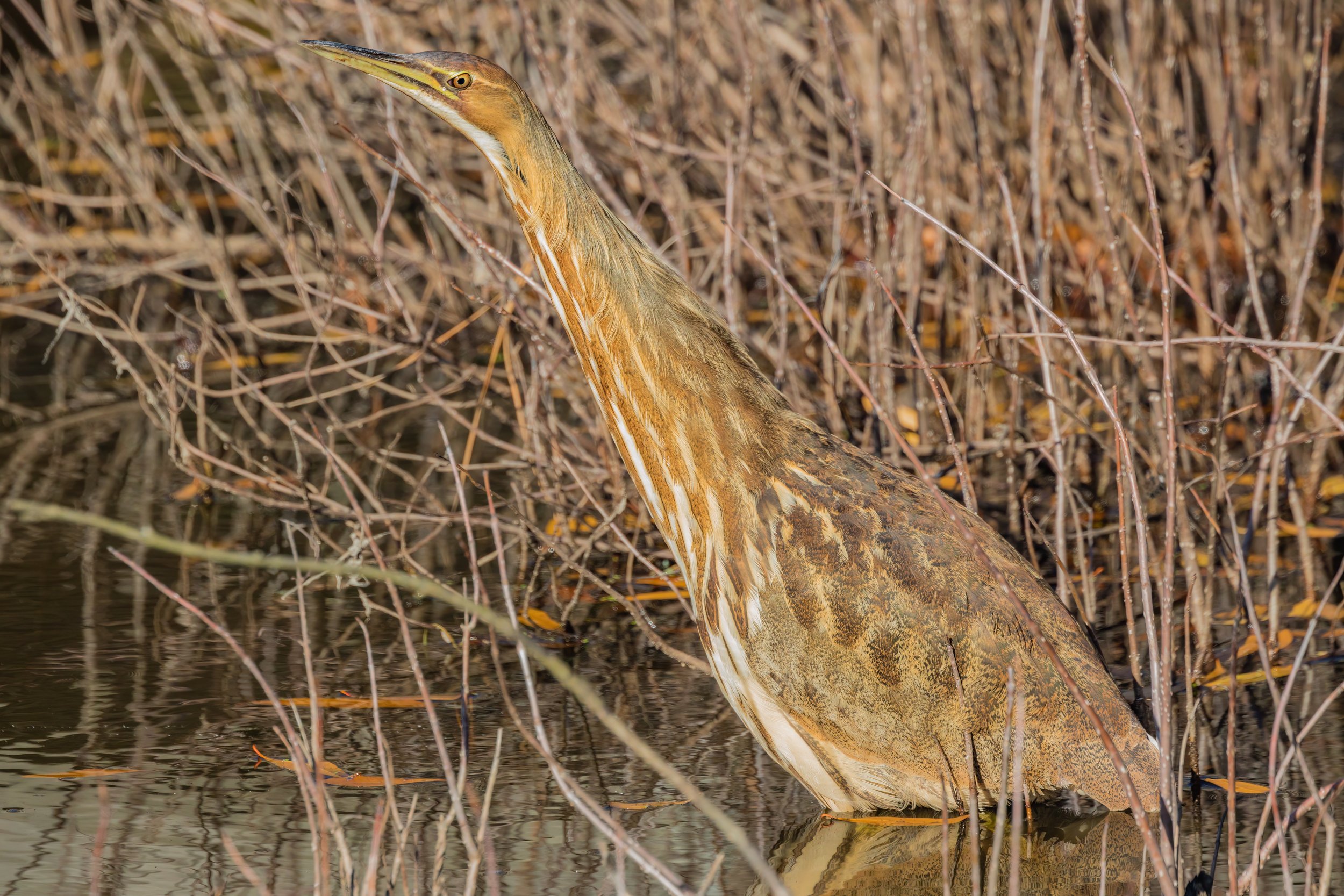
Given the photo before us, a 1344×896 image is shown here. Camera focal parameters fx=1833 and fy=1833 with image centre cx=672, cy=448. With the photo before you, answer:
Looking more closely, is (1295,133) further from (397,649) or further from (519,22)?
(397,649)

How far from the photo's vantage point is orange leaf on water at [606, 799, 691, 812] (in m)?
2.46

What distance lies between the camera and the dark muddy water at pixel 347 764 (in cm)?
228

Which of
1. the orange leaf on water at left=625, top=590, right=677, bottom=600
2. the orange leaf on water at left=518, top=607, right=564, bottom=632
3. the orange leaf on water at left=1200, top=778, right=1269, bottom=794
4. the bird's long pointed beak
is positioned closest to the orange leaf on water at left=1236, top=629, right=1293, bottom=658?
the orange leaf on water at left=1200, top=778, right=1269, bottom=794

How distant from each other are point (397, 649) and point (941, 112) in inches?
62.0

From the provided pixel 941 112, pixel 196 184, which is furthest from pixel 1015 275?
pixel 196 184

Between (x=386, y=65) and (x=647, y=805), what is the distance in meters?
1.03

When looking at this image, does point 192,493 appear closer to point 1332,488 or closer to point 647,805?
point 647,805

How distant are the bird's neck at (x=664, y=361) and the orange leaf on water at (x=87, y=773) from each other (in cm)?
87

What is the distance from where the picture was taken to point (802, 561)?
2.30 m

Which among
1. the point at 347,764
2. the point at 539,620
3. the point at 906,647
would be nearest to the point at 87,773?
the point at 347,764

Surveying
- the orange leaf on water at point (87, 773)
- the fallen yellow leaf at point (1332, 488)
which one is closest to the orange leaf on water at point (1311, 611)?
the fallen yellow leaf at point (1332, 488)

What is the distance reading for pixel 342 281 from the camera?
12.4 ft

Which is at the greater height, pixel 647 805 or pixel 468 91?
pixel 468 91

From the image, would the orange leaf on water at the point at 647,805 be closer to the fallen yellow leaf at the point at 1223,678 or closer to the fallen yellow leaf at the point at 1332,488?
the fallen yellow leaf at the point at 1223,678
